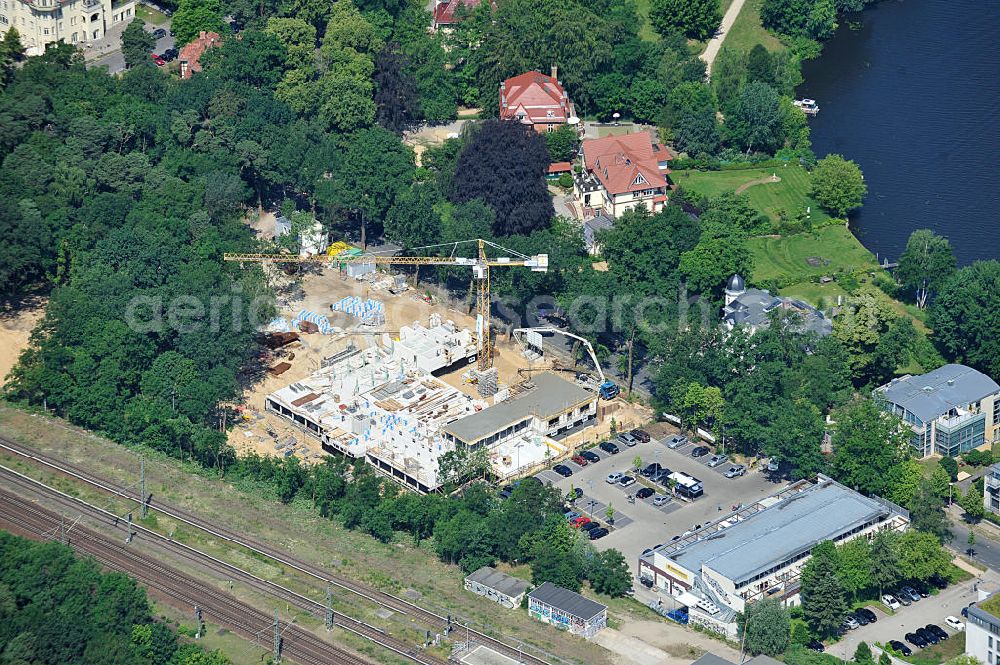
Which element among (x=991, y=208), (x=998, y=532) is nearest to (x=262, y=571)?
(x=998, y=532)

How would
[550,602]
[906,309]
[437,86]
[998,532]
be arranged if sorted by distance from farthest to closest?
[437,86], [906,309], [998,532], [550,602]

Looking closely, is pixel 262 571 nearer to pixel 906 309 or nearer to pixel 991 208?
pixel 906 309

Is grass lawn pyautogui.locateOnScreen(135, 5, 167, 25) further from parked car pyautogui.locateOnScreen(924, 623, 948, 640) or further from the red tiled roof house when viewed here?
parked car pyautogui.locateOnScreen(924, 623, 948, 640)

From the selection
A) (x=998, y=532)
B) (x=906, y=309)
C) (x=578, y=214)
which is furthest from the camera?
(x=578, y=214)

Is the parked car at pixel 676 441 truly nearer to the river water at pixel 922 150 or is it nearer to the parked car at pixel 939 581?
the parked car at pixel 939 581

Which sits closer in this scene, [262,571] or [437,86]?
[262,571]

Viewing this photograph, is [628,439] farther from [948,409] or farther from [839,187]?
[839,187]

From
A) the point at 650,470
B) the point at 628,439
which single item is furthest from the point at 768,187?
the point at 650,470
